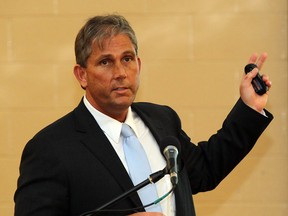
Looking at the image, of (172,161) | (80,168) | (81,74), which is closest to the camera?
(172,161)

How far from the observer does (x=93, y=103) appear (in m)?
1.98

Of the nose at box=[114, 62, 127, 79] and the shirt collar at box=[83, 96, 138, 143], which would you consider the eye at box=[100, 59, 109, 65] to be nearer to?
the nose at box=[114, 62, 127, 79]

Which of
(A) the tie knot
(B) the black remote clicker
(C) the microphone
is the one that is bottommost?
(C) the microphone

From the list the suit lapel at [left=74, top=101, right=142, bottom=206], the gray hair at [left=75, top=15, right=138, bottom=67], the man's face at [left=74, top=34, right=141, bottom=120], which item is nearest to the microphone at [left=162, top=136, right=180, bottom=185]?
the suit lapel at [left=74, top=101, right=142, bottom=206]

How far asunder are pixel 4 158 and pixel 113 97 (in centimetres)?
112

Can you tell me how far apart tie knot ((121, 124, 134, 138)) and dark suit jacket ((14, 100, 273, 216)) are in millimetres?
81

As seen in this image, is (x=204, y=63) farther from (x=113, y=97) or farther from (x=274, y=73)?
(x=113, y=97)

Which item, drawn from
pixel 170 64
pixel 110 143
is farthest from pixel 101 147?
pixel 170 64

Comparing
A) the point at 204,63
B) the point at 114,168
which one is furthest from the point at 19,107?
the point at 114,168

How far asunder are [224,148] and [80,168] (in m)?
0.56

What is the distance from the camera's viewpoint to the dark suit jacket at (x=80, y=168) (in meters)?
1.74

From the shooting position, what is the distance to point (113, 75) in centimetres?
190

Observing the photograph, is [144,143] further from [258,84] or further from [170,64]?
[170,64]

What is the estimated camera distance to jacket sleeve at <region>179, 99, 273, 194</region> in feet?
6.66
